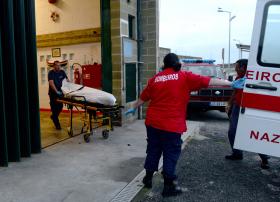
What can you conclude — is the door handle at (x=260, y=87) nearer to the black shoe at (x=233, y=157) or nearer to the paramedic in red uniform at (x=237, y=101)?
the paramedic in red uniform at (x=237, y=101)

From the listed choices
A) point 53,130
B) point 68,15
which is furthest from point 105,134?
point 68,15

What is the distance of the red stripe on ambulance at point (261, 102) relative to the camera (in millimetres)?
3672

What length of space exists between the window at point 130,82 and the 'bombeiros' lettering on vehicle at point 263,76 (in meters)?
5.31

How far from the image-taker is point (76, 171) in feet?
16.4

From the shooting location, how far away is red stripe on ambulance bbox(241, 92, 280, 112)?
3672 mm

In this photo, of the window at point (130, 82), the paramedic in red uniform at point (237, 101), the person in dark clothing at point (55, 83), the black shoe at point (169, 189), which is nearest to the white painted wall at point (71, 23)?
the window at point (130, 82)

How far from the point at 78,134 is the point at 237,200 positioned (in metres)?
4.41

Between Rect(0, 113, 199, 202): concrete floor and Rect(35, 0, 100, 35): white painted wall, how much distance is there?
3950 millimetres

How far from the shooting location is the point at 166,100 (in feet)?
13.4

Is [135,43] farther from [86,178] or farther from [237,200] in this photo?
[237,200]

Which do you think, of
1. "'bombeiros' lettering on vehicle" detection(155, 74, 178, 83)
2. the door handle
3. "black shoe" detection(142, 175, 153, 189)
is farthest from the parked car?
the door handle

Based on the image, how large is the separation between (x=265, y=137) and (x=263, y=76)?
0.70 metres

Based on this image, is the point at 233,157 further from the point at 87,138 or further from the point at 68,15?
the point at 68,15

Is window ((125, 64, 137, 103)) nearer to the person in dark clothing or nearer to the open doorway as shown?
the open doorway
